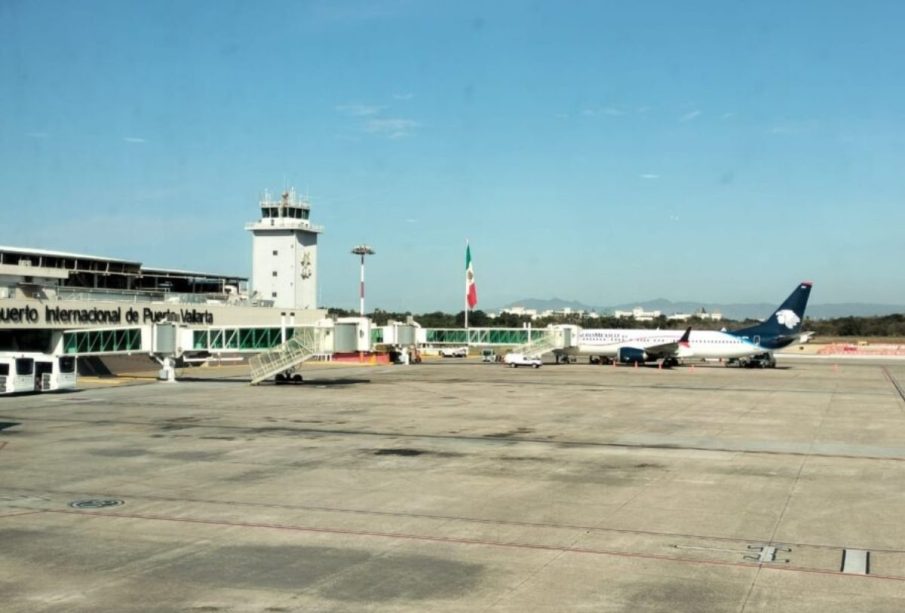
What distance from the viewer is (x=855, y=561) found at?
13.7 meters

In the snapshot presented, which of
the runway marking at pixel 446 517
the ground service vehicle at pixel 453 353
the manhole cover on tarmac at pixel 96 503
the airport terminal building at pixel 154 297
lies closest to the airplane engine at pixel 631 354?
the ground service vehicle at pixel 453 353

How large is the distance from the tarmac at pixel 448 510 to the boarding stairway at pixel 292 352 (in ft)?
51.4

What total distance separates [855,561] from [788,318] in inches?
3041

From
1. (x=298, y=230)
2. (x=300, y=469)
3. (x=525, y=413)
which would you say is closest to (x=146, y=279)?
(x=298, y=230)

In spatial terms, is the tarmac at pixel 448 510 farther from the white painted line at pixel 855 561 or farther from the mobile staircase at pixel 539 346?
the mobile staircase at pixel 539 346

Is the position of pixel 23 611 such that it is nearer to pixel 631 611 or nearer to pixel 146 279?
pixel 631 611

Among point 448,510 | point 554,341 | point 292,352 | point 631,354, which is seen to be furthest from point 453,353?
point 448,510

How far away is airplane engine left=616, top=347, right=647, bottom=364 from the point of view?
8600 centimetres

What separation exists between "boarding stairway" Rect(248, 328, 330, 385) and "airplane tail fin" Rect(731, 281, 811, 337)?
50.0 m

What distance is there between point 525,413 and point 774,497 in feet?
60.5

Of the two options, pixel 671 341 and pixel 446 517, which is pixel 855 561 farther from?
pixel 671 341

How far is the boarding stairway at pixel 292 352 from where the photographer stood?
2100 inches

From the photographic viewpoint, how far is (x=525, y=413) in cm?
3716

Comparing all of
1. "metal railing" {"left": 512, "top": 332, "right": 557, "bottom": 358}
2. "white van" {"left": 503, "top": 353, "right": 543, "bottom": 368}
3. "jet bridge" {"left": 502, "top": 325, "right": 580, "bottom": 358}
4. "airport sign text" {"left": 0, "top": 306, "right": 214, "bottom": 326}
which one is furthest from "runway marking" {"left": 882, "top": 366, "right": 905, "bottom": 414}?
"airport sign text" {"left": 0, "top": 306, "right": 214, "bottom": 326}
